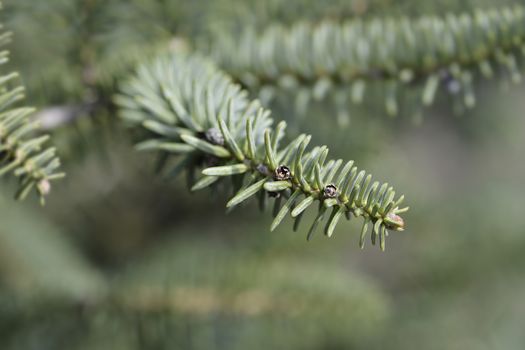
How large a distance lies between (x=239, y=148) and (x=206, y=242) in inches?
25.3

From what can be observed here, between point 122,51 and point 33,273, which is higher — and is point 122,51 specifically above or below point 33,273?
above

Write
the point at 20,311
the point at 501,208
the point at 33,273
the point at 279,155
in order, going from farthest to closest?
the point at 501,208 → the point at 33,273 → the point at 20,311 → the point at 279,155

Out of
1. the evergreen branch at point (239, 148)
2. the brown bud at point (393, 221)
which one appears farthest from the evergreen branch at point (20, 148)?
the brown bud at point (393, 221)

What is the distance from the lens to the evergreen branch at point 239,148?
1.48 feet

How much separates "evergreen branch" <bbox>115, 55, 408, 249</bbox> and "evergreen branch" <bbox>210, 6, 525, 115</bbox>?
3.6 inches

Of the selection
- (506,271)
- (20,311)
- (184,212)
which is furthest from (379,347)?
(20,311)

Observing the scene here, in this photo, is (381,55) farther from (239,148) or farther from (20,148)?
(20,148)

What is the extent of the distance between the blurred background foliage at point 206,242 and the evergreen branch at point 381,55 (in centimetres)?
6

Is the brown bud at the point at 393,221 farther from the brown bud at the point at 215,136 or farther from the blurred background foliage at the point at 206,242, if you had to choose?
the blurred background foliage at the point at 206,242

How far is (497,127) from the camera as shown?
4.49 ft

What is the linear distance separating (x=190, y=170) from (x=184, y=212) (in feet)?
2.33

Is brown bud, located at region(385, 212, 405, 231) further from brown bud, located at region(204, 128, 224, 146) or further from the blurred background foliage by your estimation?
the blurred background foliage

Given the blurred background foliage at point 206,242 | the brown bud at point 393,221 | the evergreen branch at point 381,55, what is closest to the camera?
the brown bud at point 393,221

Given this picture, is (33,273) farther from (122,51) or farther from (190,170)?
(190,170)
